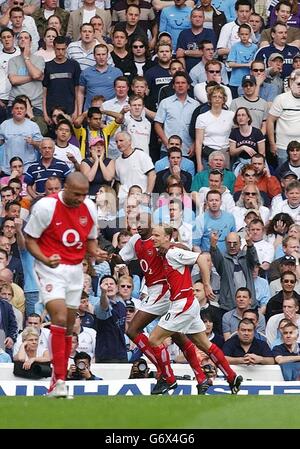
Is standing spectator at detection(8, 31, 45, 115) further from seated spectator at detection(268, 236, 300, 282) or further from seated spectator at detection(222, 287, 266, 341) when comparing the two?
seated spectator at detection(222, 287, 266, 341)

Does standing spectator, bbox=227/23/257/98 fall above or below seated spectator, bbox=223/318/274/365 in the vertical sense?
above

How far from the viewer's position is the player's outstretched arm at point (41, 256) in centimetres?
1384

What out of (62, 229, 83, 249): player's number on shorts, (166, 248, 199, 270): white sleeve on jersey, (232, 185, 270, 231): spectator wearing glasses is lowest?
(232, 185, 270, 231): spectator wearing glasses

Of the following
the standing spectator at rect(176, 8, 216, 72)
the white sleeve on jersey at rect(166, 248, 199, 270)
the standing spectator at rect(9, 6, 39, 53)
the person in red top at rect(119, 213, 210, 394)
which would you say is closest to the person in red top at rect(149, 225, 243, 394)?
the white sleeve on jersey at rect(166, 248, 199, 270)

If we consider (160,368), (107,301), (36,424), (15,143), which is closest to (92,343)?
(107,301)

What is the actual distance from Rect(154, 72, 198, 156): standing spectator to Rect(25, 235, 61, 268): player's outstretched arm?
984cm

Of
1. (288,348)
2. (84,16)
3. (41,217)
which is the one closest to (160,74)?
(84,16)

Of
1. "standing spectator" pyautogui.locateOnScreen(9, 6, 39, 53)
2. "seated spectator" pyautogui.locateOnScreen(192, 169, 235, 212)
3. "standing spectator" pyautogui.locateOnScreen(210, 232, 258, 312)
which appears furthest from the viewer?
"standing spectator" pyautogui.locateOnScreen(9, 6, 39, 53)

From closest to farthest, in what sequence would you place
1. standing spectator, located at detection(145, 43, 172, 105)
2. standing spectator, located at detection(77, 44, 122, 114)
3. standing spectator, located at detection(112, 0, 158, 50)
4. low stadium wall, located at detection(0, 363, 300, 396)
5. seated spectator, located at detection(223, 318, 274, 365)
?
low stadium wall, located at detection(0, 363, 300, 396), seated spectator, located at detection(223, 318, 274, 365), standing spectator, located at detection(77, 44, 122, 114), standing spectator, located at detection(145, 43, 172, 105), standing spectator, located at detection(112, 0, 158, 50)

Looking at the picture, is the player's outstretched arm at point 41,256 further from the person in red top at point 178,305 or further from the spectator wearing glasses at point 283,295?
the spectator wearing glasses at point 283,295

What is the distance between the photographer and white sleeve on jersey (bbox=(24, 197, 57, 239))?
14.0 meters

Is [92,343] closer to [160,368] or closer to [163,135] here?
[160,368]

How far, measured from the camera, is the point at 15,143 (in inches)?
902

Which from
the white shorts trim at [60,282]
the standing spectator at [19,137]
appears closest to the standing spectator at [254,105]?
the standing spectator at [19,137]
